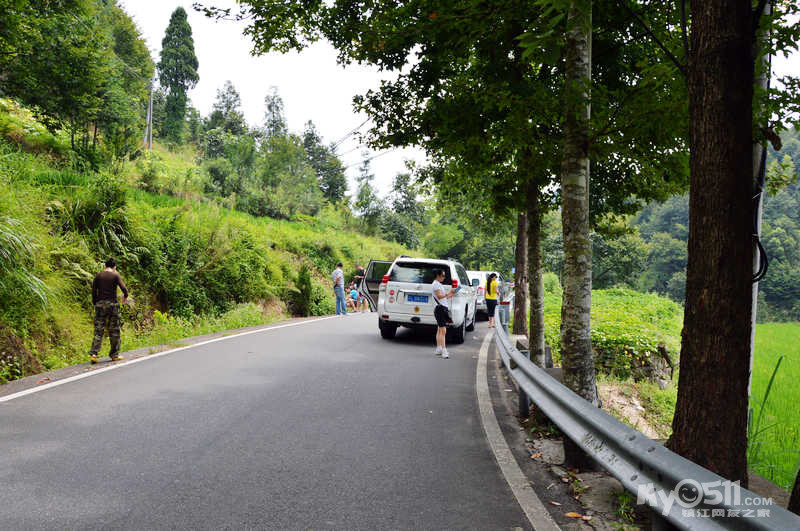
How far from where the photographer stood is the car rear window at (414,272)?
503 inches

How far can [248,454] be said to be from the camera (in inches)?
184

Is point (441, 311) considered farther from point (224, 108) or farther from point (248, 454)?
point (224, 108)

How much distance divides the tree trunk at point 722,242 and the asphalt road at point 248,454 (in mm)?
1411

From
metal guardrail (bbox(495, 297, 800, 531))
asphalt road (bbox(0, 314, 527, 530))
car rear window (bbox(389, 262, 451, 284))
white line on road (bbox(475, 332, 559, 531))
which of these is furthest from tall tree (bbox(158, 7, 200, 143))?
metal guardrail (bbox(495, 297, 800, 531))

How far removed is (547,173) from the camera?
1034 centimetres

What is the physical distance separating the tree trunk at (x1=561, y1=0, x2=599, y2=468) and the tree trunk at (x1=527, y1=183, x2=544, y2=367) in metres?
3.21

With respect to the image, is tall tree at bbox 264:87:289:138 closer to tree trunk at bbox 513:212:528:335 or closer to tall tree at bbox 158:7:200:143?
tall tree at bbox 158:7:200:143

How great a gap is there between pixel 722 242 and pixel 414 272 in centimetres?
982

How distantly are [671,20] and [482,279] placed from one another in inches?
664

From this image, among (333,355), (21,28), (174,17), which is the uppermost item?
(174,17)

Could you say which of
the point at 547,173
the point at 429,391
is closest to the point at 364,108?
the point at 547,173

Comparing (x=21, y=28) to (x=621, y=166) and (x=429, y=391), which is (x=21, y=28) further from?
(x=621, y=166)

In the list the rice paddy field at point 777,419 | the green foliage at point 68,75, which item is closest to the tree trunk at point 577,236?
the rice paddy field at point 777,419

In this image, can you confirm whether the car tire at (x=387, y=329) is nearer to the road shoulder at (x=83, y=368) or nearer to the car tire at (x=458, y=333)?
the car tire at (x=458, y=333)
